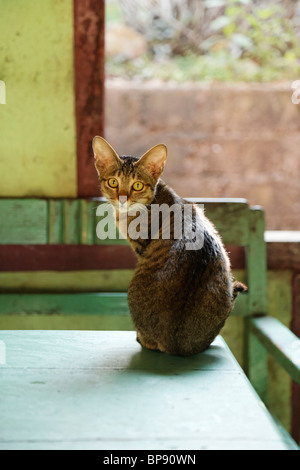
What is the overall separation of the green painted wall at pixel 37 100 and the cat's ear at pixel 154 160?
0.64 meters

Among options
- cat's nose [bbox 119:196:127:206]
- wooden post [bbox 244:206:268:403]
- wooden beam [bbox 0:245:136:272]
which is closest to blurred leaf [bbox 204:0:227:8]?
wooden post [bbox 244:206:268:403]

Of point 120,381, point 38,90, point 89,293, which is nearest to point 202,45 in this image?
point 38,90

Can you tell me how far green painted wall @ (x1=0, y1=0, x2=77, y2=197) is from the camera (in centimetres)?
215

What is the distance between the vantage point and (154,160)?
1.70 m

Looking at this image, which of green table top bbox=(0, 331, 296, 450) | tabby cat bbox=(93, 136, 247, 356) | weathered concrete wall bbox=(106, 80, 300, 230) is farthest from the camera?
weathered concrete wall bbox=(106, 80, 300, 230)

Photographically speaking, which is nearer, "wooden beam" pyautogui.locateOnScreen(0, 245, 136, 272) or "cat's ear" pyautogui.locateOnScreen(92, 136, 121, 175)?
"cat's ear" pyautogui.locateOnScreen(92, 136, 121, 175)

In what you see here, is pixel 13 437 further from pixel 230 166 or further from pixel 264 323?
pixel 230 166

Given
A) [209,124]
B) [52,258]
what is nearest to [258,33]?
[209,124]

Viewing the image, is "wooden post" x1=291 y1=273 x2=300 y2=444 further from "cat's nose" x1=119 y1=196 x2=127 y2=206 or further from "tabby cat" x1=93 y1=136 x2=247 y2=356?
"cat's nose" x1=119 y1=196 x2=127 y2=206

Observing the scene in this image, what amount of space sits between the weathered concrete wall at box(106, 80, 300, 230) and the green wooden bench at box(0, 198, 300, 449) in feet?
7.17

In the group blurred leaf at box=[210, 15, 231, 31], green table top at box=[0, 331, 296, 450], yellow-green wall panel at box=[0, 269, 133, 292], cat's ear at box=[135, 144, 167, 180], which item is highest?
blurred leaf at box=[210, 15, 231, 31]

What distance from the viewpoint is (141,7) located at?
545 centimetres

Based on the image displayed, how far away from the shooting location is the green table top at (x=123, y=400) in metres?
0.98

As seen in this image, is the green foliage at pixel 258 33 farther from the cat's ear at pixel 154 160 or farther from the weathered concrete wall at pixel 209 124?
the cat's ear at pixel 154 160
